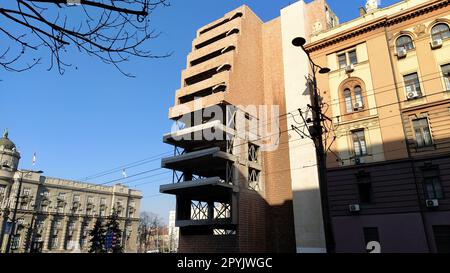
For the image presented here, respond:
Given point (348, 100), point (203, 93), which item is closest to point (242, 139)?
point (203, 93)

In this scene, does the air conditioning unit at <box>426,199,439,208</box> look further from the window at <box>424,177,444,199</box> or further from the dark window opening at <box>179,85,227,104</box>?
the dark window opening at <box>179,85,227,104</box>

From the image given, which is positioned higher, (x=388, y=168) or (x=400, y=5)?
(x=400, y=5)

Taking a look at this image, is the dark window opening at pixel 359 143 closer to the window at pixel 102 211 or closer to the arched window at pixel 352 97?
the arched window at pixel 352 97

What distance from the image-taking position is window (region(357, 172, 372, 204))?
2228 centimetres

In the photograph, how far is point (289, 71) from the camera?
33.9 metres

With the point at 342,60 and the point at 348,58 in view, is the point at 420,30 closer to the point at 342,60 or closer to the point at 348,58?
the point at 348,58

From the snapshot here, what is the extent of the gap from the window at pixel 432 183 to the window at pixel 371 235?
12.9 ft

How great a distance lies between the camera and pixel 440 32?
22516mm

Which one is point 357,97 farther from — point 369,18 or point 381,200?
point 381,200

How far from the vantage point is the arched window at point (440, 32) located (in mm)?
22250

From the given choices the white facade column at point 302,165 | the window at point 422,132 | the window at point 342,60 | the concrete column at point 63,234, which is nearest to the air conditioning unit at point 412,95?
the window at point 422,132

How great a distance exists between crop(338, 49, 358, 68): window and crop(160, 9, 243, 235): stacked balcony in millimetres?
11712

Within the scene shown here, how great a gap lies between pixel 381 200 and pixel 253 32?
87.0 ft
